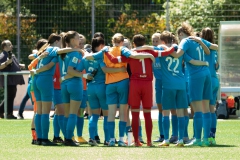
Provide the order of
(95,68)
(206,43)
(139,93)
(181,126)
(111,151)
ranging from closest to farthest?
1. (111,151)
2. (139,93)
3. (181,126)
4. (206,43)
5. (95,68)

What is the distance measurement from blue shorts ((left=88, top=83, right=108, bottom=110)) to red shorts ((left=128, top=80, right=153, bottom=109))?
0.62 metres

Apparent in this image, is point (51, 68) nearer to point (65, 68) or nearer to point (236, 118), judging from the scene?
point (65, 68)

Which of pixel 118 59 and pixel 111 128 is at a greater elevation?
pixel 118 59

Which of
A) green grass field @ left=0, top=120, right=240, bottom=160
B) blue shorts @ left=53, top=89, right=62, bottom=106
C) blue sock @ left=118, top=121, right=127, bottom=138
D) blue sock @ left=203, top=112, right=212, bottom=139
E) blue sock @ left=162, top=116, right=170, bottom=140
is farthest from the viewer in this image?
blue shorts @ left=53, top=89, right=62, bottom=106

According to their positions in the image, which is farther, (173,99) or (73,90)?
(173,99)

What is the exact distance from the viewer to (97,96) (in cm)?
1359

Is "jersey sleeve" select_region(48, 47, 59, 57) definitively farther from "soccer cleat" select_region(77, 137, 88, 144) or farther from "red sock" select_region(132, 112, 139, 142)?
"soccer cleat" select_region(77, 137, 88, 144)

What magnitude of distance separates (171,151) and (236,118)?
9.17m

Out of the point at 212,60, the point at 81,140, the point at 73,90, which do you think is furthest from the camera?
the point at 81,140

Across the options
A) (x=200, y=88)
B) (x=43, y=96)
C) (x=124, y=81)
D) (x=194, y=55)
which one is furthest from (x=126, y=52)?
(x=43, y=96)

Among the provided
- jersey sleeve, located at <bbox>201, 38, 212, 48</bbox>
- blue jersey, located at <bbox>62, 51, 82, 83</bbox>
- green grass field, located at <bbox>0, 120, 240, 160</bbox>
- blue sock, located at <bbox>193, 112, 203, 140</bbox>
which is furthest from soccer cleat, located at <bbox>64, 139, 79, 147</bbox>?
jersey sleeve, located at <bbox>201, 38, 212, 48</bbox>

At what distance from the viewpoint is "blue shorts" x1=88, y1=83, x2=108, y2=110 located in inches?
530

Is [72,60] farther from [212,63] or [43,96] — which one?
[212,63]

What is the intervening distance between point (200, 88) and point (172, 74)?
518 mm
